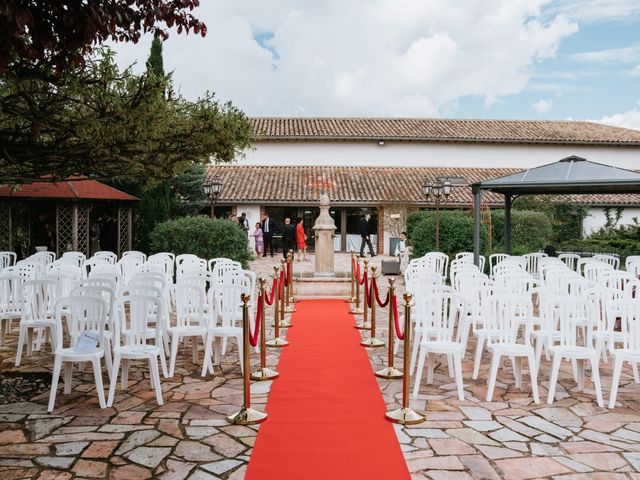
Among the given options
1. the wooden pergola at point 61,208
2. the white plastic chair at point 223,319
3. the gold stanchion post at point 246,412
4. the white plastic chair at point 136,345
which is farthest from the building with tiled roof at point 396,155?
the gold stanchion post at point 246,412

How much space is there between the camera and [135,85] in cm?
606

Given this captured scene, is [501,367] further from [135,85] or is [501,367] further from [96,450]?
[135,85]

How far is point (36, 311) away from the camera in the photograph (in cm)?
801

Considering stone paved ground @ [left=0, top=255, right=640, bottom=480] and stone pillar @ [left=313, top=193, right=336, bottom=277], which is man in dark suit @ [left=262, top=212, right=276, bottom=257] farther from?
stone paved ground @ [left=0, top=255, right=640, bottom=480]

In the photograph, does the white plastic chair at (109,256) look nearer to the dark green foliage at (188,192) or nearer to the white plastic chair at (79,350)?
the white plastic chair at (79,350)

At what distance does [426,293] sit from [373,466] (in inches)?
104

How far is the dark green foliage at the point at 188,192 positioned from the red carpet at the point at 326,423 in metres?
14.7

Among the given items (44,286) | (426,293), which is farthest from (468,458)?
(44,286)

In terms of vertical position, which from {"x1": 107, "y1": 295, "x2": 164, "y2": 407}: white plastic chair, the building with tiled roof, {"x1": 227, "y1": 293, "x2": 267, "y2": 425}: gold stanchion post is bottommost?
{"x1": 227, "y1": 293, "x2": 267, "y2": 425}: gold stanchion post

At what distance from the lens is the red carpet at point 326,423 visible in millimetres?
4426

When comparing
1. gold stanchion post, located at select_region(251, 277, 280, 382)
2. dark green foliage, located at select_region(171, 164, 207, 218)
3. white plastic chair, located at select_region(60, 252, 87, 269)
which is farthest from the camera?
dark green foliage, located at select_region(171, 164, 207, 218)

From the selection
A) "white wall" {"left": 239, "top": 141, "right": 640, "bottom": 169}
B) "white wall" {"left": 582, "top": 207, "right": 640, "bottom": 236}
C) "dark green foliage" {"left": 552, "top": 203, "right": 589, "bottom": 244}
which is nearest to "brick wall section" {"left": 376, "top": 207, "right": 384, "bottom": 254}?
"white wall" {"left": 239, "top": 141, "right": 640, "bottom": 169}

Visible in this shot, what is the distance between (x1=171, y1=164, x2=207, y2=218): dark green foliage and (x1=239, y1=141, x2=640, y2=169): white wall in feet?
32.6

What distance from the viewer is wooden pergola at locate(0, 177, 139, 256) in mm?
16339
